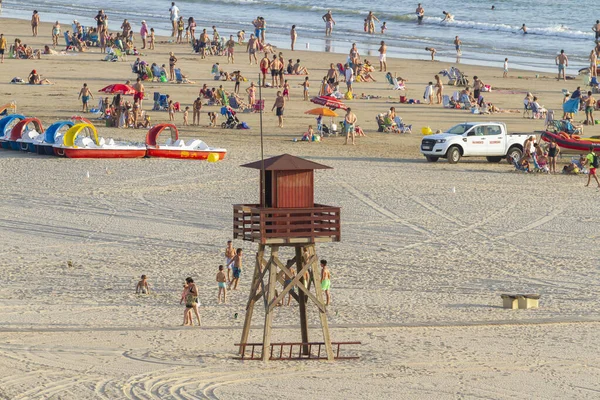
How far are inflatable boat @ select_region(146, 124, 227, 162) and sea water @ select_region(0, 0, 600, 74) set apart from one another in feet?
80.5

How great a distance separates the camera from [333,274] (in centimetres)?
2409

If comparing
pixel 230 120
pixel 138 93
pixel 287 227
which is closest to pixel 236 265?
pixel 287 227

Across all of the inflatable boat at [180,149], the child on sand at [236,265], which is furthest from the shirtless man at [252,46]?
the child on sand at [236,265]

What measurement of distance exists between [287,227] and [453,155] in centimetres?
1836

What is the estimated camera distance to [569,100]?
4153cm

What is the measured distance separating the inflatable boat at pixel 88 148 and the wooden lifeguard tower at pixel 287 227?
52.6ft

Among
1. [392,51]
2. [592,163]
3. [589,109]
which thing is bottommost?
Answer: [592,163]

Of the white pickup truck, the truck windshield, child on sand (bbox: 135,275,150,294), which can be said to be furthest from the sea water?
child on sand (bbox: 135,275,150,294)

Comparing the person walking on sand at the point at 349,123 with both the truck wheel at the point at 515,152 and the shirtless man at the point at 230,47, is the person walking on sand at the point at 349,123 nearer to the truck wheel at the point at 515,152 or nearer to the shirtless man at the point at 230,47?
the truck wheel at the point at 515,152

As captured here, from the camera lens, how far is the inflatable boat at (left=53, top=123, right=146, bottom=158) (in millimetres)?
34250

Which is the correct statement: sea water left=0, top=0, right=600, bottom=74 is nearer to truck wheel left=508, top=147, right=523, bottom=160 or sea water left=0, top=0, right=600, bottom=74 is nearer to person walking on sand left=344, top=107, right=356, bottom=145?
person walking on sand left=344, top=107, right=356, bottom=145

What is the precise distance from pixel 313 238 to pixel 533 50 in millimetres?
48219

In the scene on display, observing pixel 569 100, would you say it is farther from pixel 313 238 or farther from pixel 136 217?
pixel 313 238

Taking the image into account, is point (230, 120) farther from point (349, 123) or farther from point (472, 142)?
point (472, 142)
